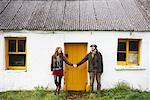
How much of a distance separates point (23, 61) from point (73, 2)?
15.1ft

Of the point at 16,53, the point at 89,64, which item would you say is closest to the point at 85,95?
the point at 89,64

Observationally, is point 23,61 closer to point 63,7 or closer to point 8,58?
point 8,58

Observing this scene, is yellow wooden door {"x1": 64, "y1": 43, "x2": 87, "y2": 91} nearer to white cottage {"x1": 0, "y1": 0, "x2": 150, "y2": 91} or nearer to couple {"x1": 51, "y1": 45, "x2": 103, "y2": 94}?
white cottage {"x1": 0, "y1": 0, "x2": 150, "y2": 91}

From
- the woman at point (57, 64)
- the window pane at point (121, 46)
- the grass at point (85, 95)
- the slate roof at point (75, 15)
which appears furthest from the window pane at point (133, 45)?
the woman at point (57, 64)

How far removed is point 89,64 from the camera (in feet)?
49.7

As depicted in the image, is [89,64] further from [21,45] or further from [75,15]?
[21,45]

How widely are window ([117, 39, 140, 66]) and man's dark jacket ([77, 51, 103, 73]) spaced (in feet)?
4.51

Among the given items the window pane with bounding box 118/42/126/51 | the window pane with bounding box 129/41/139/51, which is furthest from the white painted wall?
the window pane with bounding box 129/41/139/51

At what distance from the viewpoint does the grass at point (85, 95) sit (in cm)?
1402

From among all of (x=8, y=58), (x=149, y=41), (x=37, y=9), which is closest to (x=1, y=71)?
(x=8, y=58)

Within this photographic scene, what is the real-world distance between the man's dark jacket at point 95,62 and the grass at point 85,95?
120cm

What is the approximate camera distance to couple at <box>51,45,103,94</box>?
1465 cm

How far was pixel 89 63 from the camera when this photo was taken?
1514 centimetres

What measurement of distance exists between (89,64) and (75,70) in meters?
1.15
